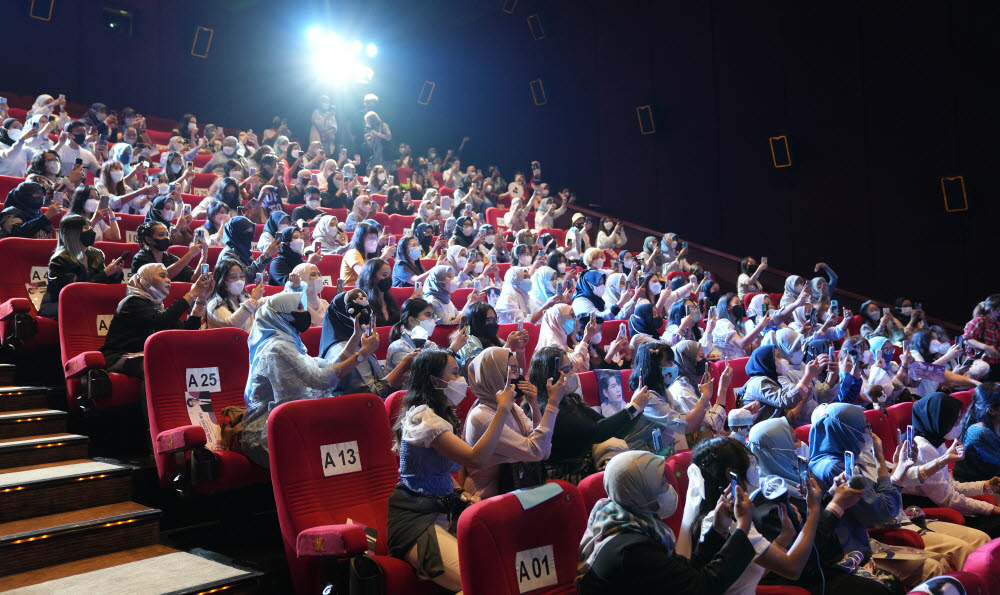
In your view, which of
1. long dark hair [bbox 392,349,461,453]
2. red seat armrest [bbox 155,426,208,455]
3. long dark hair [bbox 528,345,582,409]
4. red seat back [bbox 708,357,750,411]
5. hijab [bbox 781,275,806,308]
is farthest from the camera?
hijab [bbox 781,275,806,308]

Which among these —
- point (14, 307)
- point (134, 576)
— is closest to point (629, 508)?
point (134, 576)

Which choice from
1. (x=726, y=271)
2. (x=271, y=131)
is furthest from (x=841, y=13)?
(x=271, y=131)

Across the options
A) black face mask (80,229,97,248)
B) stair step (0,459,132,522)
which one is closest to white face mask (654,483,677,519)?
stair step (0,459,132,522)

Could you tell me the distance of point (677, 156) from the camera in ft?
37.2

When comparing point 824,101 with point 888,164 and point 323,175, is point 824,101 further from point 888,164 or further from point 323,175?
point 323,175

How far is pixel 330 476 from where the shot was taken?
2631 millimetres

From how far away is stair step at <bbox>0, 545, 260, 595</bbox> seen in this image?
7.38ft

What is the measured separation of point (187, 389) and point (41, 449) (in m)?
0.61

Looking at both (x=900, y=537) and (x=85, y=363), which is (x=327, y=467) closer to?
(x=85, y=363)

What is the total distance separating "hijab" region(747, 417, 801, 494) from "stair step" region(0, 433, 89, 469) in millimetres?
2799

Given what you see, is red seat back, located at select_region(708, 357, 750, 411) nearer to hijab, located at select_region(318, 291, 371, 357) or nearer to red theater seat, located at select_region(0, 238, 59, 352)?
hijab, located at select_region(318, 291, 371, 357)

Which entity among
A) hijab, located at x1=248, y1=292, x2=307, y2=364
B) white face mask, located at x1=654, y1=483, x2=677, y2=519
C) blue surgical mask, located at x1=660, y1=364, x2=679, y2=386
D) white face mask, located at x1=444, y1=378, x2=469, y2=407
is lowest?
white face mask, located at x1=654, y1=483, x2=677, y2=519

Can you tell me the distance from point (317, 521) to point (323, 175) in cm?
721

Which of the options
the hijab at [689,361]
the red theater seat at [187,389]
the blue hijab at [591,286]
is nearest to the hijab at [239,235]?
the red theater seat at [187,389]
